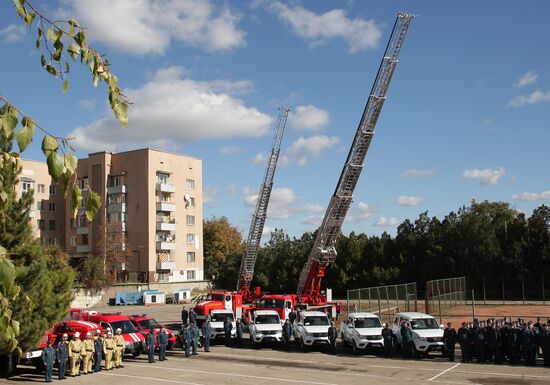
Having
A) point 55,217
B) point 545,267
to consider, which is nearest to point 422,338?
point 545,267

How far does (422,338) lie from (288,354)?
579cm

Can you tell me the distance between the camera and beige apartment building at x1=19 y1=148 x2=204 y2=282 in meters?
74.1

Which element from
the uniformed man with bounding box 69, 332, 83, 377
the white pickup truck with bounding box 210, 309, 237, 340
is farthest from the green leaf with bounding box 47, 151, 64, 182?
the white pickup truck with bounding box 210, 309, 237, 340

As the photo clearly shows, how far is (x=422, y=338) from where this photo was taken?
2300cm

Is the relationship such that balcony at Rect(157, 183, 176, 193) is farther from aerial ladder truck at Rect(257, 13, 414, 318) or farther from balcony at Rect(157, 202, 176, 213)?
A: aerial ladder truck at Rect(257, 13, 414, 318)

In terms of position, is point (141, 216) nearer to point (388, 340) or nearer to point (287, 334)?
point (287, 334)

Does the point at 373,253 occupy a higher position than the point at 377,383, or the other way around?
the point at 373,253

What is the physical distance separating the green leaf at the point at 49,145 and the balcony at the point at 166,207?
73.0m

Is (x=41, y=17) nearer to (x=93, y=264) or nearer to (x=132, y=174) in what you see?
(x=93, y=264)

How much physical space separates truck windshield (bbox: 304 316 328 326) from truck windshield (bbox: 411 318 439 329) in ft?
14.2

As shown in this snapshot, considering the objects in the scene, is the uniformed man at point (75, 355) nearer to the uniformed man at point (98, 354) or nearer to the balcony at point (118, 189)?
the uniformed man at point (98, 354)

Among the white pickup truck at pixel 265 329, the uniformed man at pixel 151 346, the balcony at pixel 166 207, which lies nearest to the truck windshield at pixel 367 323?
the white pickup truck at pixel 265 329

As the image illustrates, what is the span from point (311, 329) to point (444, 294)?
57.7 ft

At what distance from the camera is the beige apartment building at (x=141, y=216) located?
7412 cm
